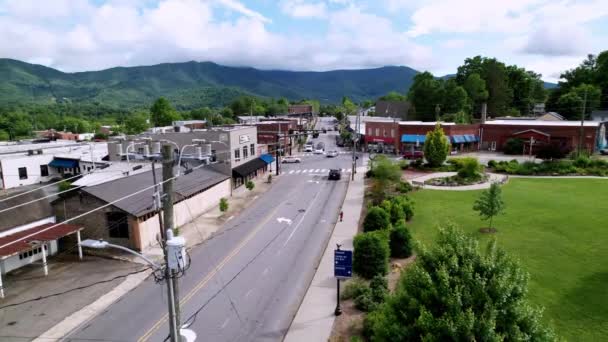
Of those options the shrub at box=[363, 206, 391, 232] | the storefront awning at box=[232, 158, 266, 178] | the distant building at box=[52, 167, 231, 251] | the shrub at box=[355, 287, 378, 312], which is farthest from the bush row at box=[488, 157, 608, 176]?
the distant building at box=[52, 167, 231, 251]

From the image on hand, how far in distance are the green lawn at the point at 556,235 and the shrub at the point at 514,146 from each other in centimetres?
2368

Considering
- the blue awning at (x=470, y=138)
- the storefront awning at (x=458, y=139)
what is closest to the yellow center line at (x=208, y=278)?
the storefront awning at (x=458, y=139)

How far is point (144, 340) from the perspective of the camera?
15.3 metres

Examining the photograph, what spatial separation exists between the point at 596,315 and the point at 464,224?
13100 millimetres

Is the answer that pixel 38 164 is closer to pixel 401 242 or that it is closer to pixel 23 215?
pixel 23 215

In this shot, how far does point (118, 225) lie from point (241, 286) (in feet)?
36.7

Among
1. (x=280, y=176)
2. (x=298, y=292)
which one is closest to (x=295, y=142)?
(x=280, y=176)

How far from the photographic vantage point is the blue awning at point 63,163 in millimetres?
51625

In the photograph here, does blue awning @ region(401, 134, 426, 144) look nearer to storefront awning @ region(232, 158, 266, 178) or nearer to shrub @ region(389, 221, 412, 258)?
storefront awning @ region(232, 158, 266, 178)

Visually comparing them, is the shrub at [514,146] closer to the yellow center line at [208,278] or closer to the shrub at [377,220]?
the shrub at [377,220]

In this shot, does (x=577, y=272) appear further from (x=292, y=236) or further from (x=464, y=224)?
(x=292, y=236)

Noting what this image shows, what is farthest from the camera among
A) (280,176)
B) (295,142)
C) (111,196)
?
(295,142)


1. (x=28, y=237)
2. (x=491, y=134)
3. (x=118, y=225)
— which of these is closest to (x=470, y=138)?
(x=491, y=134)

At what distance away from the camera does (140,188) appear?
28.4 metres
